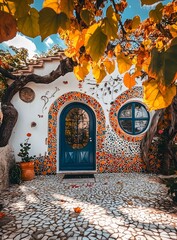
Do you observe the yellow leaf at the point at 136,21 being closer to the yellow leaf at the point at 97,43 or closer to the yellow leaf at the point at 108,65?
the yellow leaf at the point at 108,65

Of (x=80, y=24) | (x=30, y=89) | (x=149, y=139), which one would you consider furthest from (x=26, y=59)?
(x=80, y=24)

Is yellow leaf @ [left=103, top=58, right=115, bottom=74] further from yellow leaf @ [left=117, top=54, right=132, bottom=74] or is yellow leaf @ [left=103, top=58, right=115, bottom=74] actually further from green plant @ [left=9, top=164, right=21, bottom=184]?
green plant @ [left=9, top=164, right=21, bottom=184]

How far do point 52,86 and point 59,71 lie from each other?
61cm

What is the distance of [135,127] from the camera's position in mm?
5375

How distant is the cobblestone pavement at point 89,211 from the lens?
79.4 inches

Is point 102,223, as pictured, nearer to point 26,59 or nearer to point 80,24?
point 80,24

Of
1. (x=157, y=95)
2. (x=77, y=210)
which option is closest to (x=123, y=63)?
(x=157, y=95)

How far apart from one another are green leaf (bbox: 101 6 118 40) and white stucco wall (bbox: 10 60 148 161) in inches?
189

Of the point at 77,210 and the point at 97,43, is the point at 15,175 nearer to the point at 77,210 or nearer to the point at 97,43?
the point at 77,210

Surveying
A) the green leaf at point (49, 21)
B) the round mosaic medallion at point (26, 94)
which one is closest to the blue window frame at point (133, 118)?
the round mosaic medallion at point (26, 94)

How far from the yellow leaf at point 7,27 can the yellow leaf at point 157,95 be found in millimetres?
321

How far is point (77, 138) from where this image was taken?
545 centimetres

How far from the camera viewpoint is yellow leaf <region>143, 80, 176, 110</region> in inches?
16.1

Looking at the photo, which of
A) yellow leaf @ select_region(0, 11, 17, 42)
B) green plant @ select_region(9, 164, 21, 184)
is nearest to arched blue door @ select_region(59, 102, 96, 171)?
green plant @ select_region(9, 164, 21, 184)
